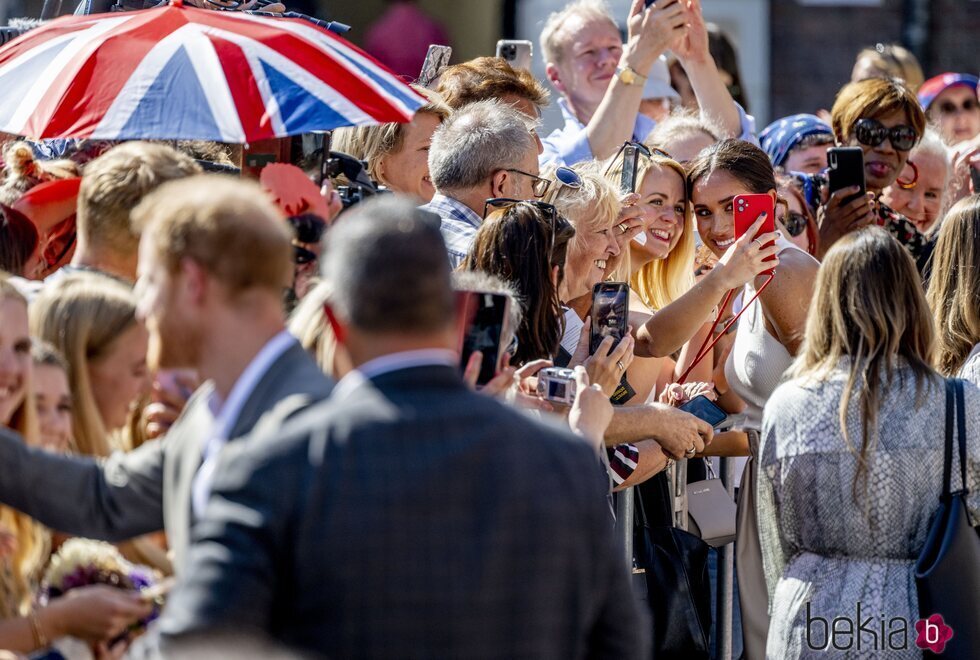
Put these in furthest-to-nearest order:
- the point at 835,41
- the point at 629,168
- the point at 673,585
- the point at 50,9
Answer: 1. the point at 835,41
2. the point at 50,9
3. the point at 629,168
4. the point at 673,585

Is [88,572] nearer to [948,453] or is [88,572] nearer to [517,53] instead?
[948,453]

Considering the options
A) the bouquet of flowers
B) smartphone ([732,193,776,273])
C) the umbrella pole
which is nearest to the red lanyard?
smartphone ([732,193,776,273])

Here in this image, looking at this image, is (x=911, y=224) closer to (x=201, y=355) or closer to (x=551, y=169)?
(x=551, y=169)

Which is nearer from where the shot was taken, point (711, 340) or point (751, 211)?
point (751, 211)

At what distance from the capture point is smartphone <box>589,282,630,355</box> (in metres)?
4.19

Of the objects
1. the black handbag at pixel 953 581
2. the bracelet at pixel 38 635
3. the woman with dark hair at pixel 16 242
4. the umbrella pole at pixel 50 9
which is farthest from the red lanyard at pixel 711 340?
the umbrella pole at pixel 50 9

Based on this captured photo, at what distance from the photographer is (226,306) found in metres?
2.42

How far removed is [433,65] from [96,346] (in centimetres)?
Answer: 298

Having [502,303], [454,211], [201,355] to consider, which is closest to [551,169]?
[454,211]

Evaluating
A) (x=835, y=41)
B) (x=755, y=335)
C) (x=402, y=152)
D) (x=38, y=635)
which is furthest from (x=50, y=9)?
(x=835, y=41)

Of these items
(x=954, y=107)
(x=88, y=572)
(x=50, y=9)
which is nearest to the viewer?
(x=88, y=572)

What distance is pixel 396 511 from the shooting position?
2.20m

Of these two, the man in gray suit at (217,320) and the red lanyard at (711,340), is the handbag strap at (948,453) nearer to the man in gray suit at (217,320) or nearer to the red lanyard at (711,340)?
the red lanyard at (711,340)

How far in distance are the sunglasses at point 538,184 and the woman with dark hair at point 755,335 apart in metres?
0.67
